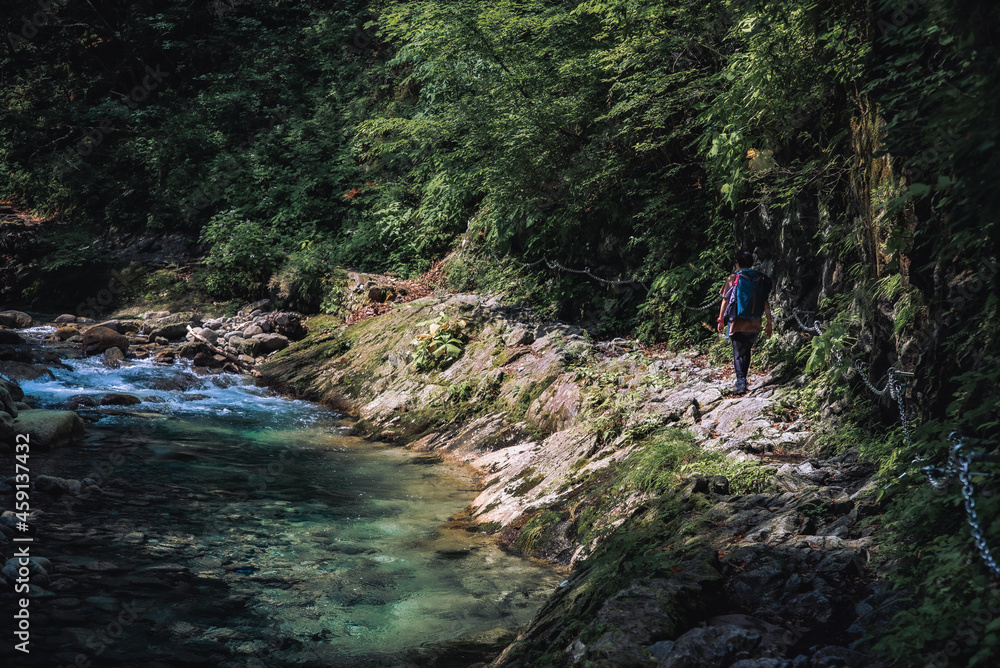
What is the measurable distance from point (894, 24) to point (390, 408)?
8493 mm

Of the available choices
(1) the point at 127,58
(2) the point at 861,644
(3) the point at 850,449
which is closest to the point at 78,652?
(2) the point at 861,644

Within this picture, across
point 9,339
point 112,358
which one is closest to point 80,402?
point 112,358

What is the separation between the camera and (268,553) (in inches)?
224

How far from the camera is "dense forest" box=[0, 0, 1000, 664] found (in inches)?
134

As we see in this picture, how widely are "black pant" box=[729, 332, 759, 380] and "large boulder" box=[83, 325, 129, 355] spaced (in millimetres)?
12324

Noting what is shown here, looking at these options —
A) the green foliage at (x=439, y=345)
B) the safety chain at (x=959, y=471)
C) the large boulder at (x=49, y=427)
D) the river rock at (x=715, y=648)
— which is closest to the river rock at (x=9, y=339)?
the large boulder at (x=49, y=427)

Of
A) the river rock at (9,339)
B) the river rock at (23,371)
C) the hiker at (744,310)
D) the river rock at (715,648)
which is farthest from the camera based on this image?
the river rock at (9,339)

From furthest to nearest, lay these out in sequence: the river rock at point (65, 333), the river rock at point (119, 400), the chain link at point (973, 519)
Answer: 1. the river rock at point (65, 333)
2. the river rock at point (119, 400)
3. the chain link at point (973, 519)

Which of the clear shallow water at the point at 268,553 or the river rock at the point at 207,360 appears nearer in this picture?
the clear shallow water at the point at 268,553

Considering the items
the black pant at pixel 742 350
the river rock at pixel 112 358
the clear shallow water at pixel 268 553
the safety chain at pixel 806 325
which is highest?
the safety chain at pixel 806 325

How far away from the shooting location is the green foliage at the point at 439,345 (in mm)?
11102

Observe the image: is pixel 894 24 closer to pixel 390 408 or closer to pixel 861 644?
pixel 861 644

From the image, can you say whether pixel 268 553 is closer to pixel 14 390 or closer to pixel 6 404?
pixel 6 404

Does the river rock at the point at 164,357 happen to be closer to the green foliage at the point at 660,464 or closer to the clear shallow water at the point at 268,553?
the clear shallow water at the point at 268,553
